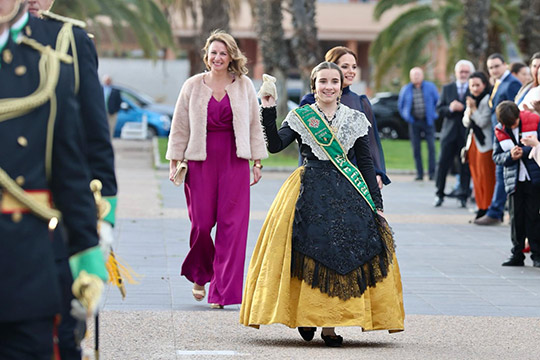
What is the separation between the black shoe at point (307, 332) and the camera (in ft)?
22.6

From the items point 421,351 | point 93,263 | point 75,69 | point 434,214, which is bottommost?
point 434,214

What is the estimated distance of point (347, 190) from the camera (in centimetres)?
681

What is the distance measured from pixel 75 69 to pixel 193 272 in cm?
492

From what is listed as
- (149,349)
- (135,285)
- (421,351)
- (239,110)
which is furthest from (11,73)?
(135,285)

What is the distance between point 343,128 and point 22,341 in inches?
154

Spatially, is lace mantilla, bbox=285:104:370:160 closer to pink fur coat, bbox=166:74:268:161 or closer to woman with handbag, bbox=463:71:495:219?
pink fur coat, bbox=166:74:268:161

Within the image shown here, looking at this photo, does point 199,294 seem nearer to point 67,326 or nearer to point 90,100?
point 67,326

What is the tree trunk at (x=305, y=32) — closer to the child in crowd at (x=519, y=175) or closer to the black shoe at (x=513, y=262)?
Result: the child in crowd at (x=519, y=175)

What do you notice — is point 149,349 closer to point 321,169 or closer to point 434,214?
point 321,169

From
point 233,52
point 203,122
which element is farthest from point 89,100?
point 233,52

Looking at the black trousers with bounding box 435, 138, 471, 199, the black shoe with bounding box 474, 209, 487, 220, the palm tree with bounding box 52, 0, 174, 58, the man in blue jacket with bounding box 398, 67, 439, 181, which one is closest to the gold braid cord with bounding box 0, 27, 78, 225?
the black shoe with bounding box 474, 209, 487, 220

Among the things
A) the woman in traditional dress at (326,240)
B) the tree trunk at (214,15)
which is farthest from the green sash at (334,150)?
the tree trunk at (214,15)

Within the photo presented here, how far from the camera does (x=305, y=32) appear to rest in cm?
2431

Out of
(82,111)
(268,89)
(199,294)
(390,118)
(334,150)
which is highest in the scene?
(82,111)
